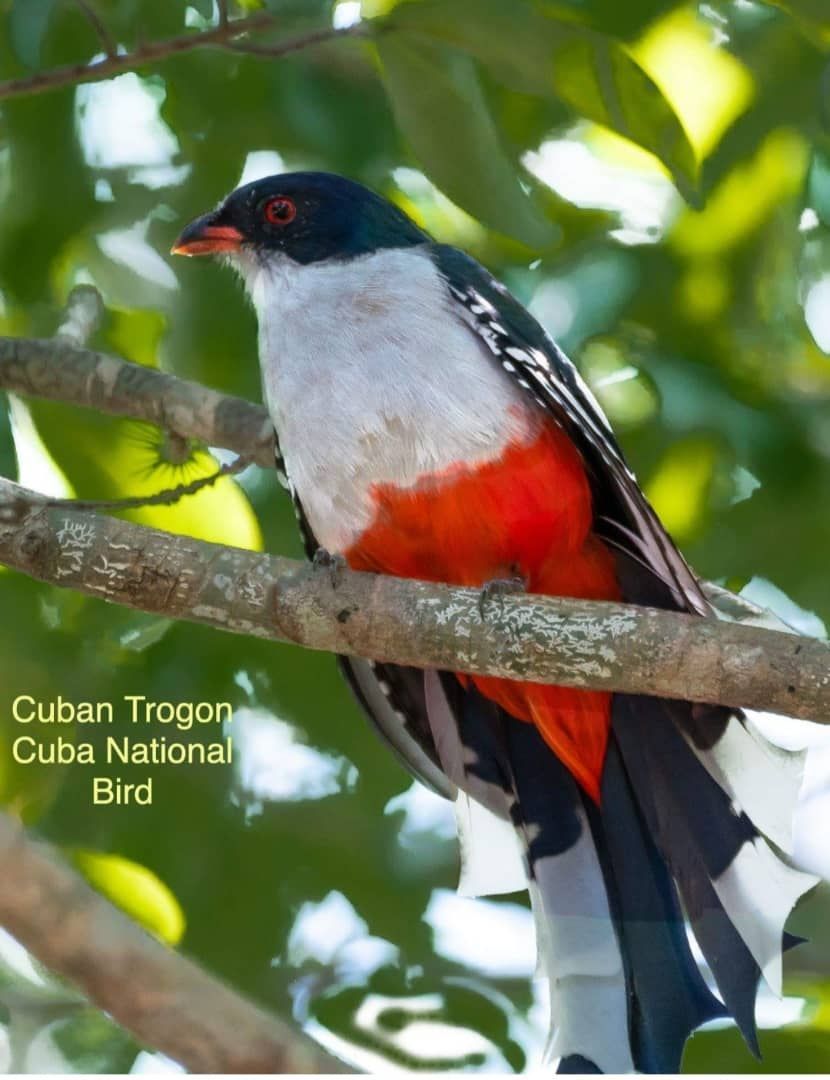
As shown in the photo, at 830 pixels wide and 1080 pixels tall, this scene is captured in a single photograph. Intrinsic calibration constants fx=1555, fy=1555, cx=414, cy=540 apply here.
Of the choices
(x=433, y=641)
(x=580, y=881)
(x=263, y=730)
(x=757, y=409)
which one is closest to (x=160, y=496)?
(x=263, y=730)

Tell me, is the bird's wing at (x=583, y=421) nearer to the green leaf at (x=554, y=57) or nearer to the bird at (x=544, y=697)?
the bird at (x=544, y=697)

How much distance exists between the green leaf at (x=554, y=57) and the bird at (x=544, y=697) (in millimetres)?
396

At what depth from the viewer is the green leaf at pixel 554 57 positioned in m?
2.49

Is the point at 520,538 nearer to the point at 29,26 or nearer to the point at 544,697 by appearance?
the point at 544,697

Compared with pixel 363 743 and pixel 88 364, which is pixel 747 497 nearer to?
pixel 363 743

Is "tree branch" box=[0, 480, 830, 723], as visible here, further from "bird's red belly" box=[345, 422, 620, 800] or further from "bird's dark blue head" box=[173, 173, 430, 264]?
"bird's dark blue head" box=[173, 173, 430, 264]

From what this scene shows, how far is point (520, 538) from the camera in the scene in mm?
2617

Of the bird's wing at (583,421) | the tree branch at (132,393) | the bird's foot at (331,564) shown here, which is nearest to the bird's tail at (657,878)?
the bird's wing at (583,421)

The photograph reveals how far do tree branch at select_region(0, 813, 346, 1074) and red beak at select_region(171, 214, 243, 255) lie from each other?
1.44m

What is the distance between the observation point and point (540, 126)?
320cm

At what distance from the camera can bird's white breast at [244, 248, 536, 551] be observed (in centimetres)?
257

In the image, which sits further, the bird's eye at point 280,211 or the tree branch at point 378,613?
the bird's eye at point 280,211

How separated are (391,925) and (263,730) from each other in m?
0.43

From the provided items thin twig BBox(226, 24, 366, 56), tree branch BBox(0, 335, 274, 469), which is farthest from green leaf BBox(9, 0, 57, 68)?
tree branch BBox(0, 335, 274, 469)
